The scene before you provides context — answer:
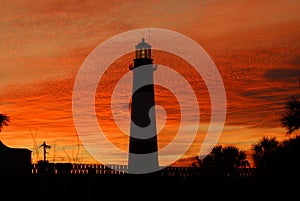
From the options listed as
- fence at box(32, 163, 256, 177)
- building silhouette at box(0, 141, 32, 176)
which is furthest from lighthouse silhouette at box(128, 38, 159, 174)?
building silhouette at box(0, 141, 32, 176)

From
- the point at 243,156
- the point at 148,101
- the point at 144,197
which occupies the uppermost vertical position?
the point at 148,101

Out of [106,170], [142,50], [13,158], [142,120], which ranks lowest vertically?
[106,170]

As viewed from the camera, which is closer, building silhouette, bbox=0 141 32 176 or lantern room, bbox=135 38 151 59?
building silhouette, bbox=0 141 32 176

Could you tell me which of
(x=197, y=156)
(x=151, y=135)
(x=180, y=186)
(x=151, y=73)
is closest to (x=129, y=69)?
(x=151, y=73)

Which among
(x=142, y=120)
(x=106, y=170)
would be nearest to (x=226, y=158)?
(x=142, y=120)

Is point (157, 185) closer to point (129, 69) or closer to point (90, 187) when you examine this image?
point (90, 187)

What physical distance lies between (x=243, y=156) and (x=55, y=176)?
20.0m

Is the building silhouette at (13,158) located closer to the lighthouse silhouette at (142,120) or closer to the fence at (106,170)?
the lighthouse silhouette at (142,120)

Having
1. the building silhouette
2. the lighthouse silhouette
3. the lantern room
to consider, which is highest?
the lantern room

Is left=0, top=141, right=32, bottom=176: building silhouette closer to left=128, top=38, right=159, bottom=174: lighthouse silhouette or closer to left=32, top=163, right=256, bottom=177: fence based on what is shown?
left=128, top=38, right=159, bottom=174: lighthouse silhouette

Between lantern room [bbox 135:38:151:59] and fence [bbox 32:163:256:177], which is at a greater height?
lantern room [bbox 135:38:151:59]

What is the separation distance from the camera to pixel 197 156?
52.3 meters

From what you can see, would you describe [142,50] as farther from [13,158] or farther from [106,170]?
[106,170]

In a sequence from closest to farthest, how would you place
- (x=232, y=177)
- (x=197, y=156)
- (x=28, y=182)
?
(x=28, y=182), (x=232, y=177), (x=197, y=156)
